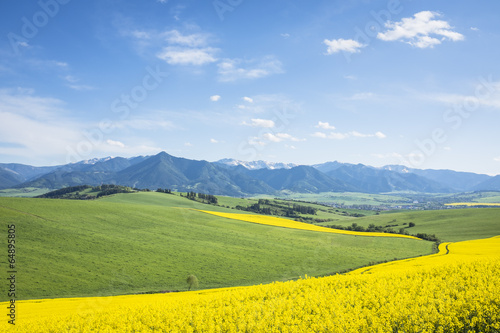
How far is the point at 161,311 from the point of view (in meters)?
18.7

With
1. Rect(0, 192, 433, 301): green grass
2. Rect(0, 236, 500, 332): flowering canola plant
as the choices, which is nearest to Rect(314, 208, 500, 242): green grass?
Rect(0, 192, 433, 301): green grass

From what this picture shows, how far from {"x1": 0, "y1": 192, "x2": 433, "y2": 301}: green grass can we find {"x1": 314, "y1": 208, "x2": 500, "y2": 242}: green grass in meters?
26.1

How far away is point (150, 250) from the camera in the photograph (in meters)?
73.8

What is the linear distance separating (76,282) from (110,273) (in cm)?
673

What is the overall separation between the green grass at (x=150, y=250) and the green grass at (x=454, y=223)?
85.8 feet

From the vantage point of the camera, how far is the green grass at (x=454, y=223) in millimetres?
111719

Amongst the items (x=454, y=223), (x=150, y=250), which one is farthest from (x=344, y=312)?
(x=454, y=223)

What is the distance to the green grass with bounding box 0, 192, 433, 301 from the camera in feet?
177

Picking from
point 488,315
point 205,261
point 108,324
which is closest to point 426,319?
point 488,315

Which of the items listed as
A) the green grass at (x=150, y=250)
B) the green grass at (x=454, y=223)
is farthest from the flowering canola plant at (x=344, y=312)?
the green grass at (x=454, y=223)

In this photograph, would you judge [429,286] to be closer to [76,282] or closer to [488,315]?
[488,315]

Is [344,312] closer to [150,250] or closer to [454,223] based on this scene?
[150,250]

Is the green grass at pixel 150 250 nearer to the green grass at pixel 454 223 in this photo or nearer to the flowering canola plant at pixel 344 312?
the green grass at pixel 454 223

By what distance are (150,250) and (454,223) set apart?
142 metres
